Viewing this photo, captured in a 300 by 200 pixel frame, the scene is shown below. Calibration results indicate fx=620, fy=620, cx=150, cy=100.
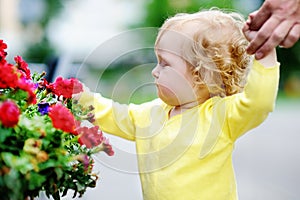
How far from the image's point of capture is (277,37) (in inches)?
46.8

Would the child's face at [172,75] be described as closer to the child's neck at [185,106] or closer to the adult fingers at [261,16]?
the child's neck at [185,106]

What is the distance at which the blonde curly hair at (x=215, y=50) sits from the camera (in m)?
1.48

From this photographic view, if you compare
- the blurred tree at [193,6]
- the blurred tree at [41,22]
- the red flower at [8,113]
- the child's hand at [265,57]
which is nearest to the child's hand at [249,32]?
the child's hand at [265,57]

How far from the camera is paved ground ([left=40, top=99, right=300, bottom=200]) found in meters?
3.74

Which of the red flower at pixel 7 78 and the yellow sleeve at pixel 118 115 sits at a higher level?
the red flower at pixel 7 78

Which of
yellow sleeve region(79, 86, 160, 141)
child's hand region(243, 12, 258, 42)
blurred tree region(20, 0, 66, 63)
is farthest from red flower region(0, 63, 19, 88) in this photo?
blurred tree region(20, 0, 66, 63)

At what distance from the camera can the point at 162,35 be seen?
59.1 inches

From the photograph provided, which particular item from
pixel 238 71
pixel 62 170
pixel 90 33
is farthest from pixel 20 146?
pixel 90 33

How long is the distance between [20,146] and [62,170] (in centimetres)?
9

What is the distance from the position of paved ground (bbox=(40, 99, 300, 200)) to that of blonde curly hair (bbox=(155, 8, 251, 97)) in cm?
100

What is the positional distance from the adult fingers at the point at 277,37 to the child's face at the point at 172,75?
0.32 meters

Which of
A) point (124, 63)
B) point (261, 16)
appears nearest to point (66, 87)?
point (261, 16)

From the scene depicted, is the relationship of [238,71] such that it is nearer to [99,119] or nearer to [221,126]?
[221,126]

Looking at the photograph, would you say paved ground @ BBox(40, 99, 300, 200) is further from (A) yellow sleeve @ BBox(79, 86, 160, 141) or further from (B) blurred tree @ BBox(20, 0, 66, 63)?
(B) blurred tree @ BBox(20, 0, 66, 63)
